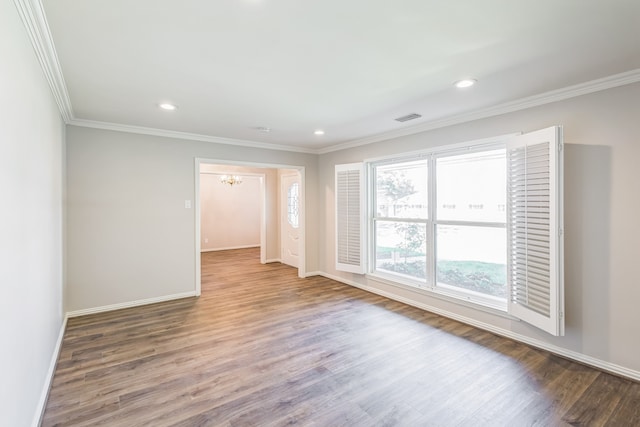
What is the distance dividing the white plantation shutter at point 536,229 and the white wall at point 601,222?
265 mm

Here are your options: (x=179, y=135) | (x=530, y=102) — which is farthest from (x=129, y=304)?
(x=530, y=102)

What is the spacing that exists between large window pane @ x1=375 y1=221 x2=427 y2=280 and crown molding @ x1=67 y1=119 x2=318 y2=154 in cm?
221

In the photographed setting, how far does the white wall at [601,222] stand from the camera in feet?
8.06

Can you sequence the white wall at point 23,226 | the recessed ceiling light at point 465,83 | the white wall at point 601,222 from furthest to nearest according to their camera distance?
the recessed ceiling light at point 465,83 < the white wall at point 601,222 < the white wall at point 23,226

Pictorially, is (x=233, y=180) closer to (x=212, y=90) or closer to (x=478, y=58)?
(x=212, y=90)

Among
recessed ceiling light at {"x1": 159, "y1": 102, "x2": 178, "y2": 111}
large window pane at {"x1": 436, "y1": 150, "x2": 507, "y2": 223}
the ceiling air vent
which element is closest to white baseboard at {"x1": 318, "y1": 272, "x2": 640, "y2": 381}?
large window pane at {"x1": 436, "y1": 150, "x2": 507, "y2": 223}

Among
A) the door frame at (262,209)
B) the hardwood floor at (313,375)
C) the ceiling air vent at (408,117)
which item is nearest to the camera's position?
the hardwood floor at (313,375)

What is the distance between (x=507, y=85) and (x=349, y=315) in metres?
3.02

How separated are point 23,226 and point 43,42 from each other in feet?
3.87

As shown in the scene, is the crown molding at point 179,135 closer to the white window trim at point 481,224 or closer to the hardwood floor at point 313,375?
the white window trim at point 481,224

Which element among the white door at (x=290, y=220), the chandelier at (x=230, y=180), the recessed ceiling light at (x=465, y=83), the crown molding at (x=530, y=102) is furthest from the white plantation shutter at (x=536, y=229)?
the chandelier at (x=230, y=180)

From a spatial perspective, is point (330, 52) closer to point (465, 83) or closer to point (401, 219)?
point (465, 83)

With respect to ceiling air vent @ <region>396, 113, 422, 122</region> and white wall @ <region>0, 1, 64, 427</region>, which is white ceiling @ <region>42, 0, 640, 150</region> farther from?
white wall @ <region>0, 1, 64, 427</region>

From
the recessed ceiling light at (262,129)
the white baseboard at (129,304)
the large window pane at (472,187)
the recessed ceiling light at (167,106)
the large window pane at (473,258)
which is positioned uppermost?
the recessed ceiling light at (262,129)
